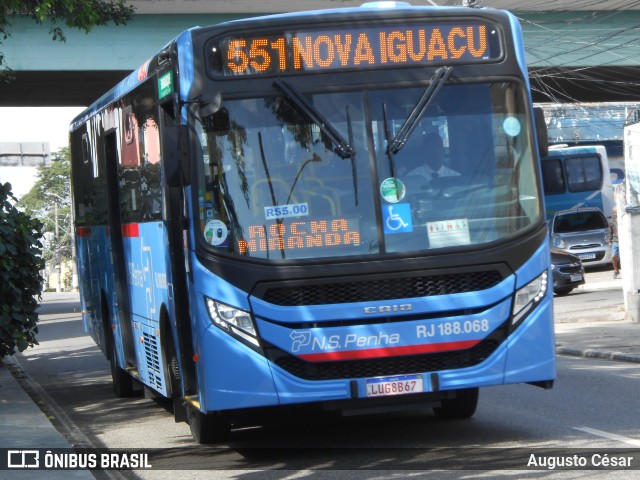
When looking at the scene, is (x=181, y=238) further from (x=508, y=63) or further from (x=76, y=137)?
(x=76, y=137)

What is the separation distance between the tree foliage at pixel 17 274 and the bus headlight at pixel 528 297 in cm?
812

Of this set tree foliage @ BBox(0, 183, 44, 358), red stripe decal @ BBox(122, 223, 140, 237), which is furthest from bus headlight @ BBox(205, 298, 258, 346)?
tree foliage @ BBox(0, 183, 44, 358)

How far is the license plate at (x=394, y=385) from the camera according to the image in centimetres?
863

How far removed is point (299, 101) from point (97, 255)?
701 centimetres

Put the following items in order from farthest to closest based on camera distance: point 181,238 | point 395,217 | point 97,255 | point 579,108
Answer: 1. point 579,108
2. point 97,255
3. point 181,238
4. point 395,217

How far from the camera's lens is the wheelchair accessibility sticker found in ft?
28.8

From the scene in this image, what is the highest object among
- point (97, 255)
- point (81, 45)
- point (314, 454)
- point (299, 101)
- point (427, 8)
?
point (81, 45)

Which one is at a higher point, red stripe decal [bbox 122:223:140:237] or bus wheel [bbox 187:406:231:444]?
red stripe decal [bbox 122:223:140:237]

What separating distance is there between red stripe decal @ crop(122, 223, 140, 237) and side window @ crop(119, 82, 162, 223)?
5 cm

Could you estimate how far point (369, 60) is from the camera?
9023 millimetres

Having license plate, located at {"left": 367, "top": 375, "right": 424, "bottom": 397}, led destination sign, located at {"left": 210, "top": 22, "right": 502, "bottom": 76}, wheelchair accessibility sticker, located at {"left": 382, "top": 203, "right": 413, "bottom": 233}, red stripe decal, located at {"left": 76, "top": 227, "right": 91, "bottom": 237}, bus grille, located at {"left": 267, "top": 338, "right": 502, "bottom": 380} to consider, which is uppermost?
led destination sign, located at {"left": 210, "top": 22, "right": 502, "bottom": 76}

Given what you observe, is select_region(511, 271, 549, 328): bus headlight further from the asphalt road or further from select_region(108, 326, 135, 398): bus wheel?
select_region(108, 326, 135, 398): bus wheel

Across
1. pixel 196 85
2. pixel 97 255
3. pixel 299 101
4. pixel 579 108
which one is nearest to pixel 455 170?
pixel 299 101

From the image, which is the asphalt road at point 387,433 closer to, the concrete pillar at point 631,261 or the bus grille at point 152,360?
the bus grille at point 152,360
